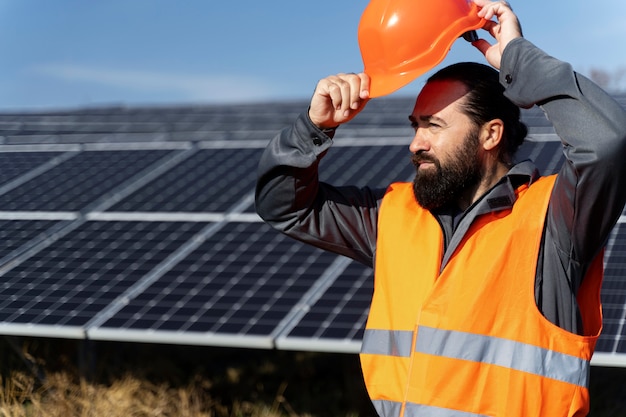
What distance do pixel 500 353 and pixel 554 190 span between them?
57cm

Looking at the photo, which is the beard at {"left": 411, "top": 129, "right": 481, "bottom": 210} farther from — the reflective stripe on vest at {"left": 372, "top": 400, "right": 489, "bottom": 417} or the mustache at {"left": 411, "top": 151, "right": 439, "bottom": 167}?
the reflective stripe on vest at {"left": 372, "top": 400, "right": 489, "bottom": 417}

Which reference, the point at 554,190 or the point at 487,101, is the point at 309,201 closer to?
the point at 487,101

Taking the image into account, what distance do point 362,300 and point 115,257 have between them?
1.93 m

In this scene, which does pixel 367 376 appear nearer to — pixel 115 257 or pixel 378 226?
pixel 378 226

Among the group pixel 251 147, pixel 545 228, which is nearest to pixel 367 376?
pixel 545 228

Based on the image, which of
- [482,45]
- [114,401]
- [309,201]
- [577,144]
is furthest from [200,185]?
[577,144]

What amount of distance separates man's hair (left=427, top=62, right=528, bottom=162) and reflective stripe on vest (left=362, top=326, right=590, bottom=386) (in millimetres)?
738

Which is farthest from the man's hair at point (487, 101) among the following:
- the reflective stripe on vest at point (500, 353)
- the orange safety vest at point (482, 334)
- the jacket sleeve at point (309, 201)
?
the reflective stripe on vest at point (500, 353)

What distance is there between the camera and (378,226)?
138 inches

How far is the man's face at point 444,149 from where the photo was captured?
324 centimetres

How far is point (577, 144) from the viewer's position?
284 centimetres

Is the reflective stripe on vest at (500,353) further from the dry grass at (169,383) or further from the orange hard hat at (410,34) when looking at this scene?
the dry grass at (169,383)

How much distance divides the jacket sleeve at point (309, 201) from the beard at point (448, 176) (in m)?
0.36

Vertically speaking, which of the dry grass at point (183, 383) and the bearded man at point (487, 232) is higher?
the bearded man at point (487, 232)
